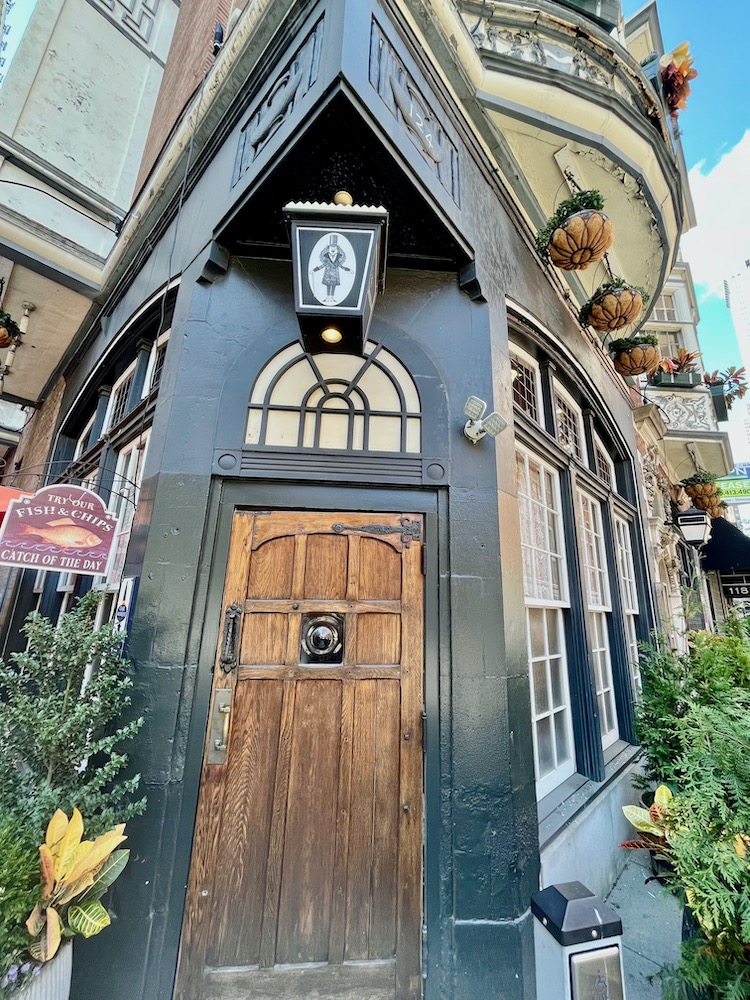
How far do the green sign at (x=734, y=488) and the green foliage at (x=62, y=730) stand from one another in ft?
43.9

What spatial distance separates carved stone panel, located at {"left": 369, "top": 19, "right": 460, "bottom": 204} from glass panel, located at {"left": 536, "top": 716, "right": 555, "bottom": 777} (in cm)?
439

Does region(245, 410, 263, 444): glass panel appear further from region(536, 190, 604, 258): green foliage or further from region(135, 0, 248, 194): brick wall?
region(135, 0, 248, 194): brick wall

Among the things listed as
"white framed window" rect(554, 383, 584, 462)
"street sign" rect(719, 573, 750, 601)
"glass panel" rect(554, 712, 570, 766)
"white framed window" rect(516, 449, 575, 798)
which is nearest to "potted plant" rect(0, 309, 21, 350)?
"white framed window" rect(516, 449, 575, 798)

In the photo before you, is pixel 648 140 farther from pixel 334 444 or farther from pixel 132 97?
pixel 132 97

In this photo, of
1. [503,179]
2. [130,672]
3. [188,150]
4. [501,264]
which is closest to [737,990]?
[130,672]

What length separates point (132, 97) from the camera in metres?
6.49

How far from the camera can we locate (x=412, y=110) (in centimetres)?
311

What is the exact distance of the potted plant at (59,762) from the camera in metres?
1.67

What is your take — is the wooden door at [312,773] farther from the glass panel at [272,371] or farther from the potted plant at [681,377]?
the potted plant at [681,377]

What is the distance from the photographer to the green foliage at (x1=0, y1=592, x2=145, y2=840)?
1.94m

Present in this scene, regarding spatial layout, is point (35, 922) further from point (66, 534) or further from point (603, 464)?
point (603, 464)

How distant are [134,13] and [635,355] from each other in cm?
927

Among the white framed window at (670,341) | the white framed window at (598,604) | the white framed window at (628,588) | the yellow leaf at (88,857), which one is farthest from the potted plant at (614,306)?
the white framed window at (670,341)

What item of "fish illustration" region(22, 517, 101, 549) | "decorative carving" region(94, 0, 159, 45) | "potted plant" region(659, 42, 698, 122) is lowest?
"fish illustration" region(22, 517, 101, 549)
